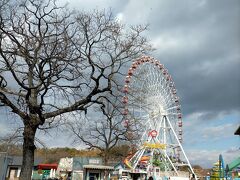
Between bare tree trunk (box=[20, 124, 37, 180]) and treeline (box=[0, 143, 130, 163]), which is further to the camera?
treeline (box=[0, 143, 130, 163])

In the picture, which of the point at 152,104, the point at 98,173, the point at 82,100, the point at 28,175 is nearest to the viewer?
the point at 28,175

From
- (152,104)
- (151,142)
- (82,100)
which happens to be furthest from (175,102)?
(82,100)

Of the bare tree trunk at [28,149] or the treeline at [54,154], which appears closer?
the bare tree trunk at [28,149]

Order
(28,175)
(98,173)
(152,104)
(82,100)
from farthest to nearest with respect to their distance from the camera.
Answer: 1. (152,104)
2. (98,173)
3. (82,100)
4. (28,175)

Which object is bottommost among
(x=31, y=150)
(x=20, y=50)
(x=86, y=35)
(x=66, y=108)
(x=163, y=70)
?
(x=31, y=150)

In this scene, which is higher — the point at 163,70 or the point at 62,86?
→ the point at 163,70

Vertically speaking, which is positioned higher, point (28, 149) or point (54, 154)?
point (54, 154)

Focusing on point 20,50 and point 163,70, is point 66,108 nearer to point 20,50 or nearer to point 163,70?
point 20,50

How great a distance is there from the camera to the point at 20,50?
15023 millimetres

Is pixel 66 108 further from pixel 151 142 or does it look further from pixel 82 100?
pixel 151 142

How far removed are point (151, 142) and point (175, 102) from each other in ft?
24.3

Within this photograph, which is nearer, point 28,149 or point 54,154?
point 28,149

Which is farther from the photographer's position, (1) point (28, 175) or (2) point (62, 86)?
(2) point (62, 86)

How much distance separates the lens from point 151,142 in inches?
1858
